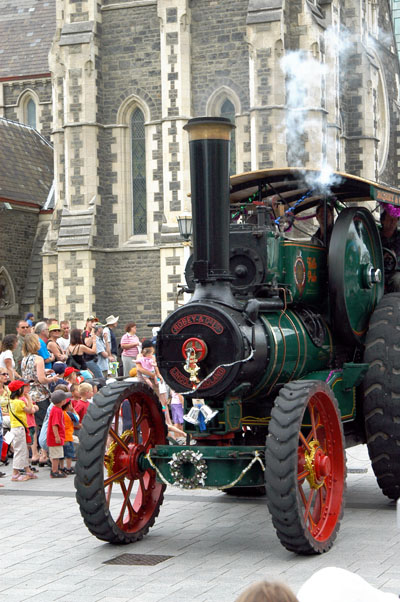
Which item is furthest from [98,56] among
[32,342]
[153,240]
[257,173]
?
[257,173]

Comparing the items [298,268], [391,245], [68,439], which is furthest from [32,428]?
[298,268]

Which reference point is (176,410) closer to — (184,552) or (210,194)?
(184,552)

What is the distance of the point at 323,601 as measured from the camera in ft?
7.79

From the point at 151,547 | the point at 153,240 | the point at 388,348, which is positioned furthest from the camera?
the point at 153,240

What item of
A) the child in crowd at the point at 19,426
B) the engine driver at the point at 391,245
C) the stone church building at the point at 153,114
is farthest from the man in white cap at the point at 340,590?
the stone church building at the point at 153,114

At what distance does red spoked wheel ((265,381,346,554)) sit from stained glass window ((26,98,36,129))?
29062 mm

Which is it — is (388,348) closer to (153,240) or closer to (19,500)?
(19,500)

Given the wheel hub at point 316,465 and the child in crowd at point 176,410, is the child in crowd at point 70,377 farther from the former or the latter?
the wheel hub at point 316,465

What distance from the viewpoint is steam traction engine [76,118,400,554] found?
6.77m

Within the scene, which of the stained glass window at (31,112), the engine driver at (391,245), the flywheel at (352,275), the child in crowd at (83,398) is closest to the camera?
the flywheel at (352,275)

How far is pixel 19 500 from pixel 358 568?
3994 millimetres

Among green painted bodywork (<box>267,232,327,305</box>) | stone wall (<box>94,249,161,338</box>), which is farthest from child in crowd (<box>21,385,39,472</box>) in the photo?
stone wall (<box>94,249,161,338</box>)

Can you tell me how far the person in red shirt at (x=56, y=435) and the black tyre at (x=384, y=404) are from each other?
3.85 metres

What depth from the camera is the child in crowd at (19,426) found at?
34.5 feet
